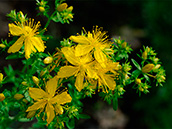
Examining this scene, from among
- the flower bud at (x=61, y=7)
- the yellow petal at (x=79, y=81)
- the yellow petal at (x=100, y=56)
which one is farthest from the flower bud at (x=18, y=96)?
the flower bud at (x=61, y=7)

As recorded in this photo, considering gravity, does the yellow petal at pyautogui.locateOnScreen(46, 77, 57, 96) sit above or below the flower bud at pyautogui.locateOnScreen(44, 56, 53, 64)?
below

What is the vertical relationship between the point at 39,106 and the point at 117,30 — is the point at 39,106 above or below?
below

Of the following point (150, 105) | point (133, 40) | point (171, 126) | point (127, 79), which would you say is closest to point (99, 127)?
point (150, 105)

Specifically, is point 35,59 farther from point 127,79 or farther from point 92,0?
point 92,0

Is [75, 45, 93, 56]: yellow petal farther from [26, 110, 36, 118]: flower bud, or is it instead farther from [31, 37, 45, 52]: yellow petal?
[26, 110, 36, 118]: flower bud

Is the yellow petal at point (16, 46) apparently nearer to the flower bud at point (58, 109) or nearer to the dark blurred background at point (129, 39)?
the flower bud at point (58, 109)

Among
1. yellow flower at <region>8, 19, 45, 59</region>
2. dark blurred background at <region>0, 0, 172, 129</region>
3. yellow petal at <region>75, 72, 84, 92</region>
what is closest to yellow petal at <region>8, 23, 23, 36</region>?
yellow flower at <region>8, 19, 45, 59</region>

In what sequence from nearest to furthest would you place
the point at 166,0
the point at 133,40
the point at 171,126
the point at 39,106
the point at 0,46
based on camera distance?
the point at 39,106 → the point at 0,46 → the point at 171,126 → the point at 166,0 → the point at 133,40

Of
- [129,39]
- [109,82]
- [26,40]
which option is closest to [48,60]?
[26,40]
